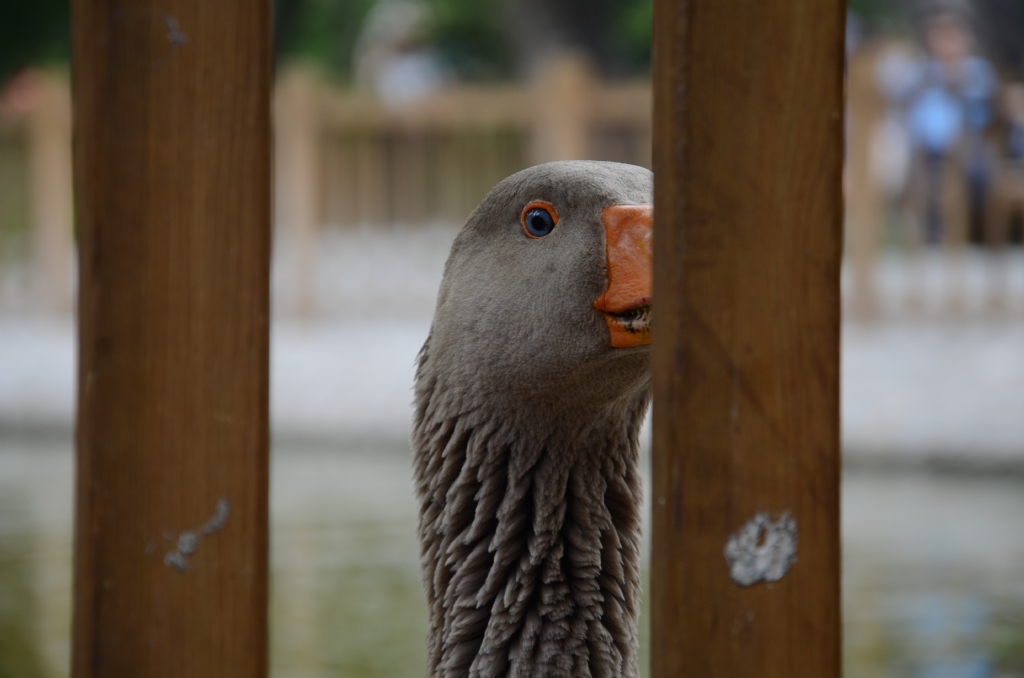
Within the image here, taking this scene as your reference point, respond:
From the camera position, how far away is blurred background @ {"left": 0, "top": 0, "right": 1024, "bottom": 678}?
530cm

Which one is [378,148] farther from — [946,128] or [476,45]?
[476,45]

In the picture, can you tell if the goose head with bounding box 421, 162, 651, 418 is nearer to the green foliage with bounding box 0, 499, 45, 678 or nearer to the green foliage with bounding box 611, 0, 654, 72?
the green foliage with bounding box 0, 499, 45, 678

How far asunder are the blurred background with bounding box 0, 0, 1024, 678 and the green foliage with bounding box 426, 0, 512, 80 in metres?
8.25

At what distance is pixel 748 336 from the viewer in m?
1.32

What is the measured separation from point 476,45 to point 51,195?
43.8 ft

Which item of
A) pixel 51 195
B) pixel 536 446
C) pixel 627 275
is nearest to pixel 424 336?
pixel 51 195

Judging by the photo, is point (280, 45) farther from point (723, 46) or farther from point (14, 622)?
point (723, 46)

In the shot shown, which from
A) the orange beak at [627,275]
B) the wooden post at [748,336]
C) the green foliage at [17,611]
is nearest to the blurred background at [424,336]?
the green foliage at [17,611]

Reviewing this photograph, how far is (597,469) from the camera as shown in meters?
2.43

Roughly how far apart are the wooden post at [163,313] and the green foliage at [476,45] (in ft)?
70.1

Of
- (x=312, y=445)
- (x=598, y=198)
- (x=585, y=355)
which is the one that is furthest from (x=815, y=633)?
(x=312, y=445)

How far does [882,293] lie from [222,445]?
9209mm

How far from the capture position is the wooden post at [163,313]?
1.45 metres

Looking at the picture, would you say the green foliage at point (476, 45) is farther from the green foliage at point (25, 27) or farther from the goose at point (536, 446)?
the goose at point (536, 446)
